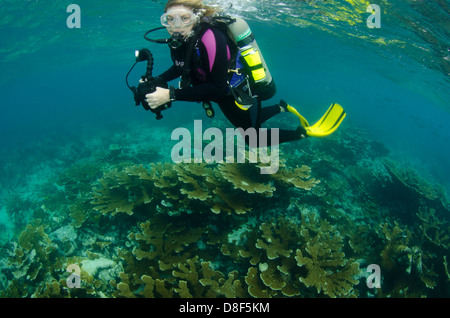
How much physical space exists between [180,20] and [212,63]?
833 millimetres

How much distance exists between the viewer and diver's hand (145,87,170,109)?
2.72 meters

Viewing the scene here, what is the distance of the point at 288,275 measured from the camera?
4309 millimetres

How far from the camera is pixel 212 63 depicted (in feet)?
9.76

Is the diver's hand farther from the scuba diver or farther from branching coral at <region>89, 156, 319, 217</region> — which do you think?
branching coral at <region>89, 156, 319, 217</region>

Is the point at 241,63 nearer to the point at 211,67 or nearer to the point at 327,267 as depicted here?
the point at 211,67

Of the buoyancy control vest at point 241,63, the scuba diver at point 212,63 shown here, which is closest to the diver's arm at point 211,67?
the scuba diver at point 212,63

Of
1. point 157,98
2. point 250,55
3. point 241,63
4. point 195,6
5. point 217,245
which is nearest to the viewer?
point 157,98

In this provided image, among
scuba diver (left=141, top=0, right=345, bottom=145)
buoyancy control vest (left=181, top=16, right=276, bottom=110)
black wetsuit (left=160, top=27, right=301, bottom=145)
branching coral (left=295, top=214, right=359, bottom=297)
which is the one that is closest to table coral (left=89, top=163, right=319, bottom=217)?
branching coral (left=295, top=214, right=359, bottom=297)

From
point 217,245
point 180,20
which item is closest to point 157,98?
point 180,20

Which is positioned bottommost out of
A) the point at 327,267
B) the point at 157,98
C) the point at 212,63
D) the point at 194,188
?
the point at 327,267

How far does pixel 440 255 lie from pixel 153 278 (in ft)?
23.0

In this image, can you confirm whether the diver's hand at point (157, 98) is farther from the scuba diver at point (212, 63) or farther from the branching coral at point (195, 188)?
the branching coral at point (195, 188)

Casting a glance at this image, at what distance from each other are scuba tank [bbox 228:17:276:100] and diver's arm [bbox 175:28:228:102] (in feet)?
2.08
